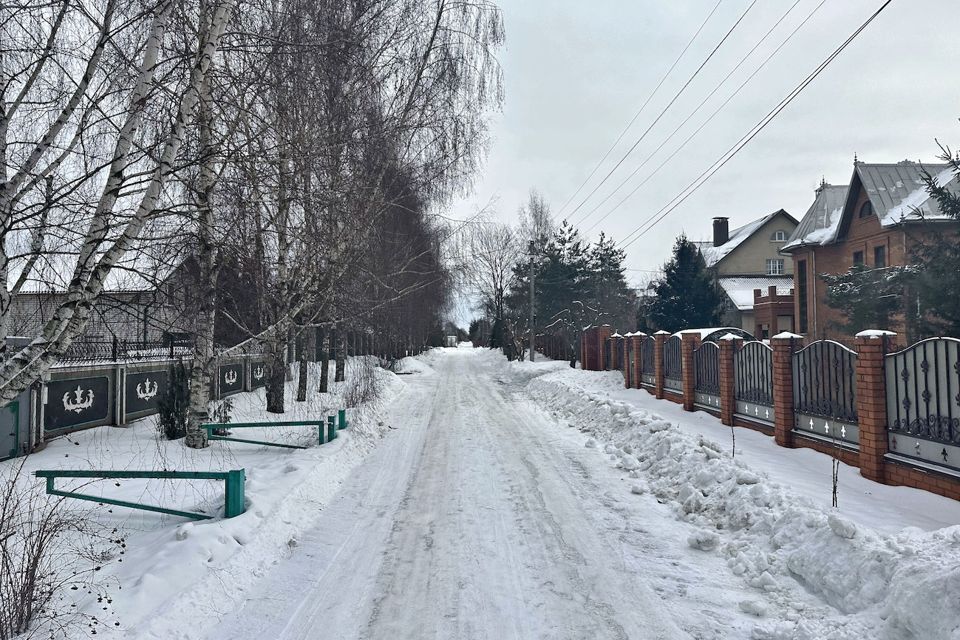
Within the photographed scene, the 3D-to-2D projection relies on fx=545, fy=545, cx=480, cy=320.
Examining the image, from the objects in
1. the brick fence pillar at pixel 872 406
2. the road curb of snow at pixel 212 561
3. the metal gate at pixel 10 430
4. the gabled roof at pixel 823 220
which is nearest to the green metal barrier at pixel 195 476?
the road curb of snow at pixel 212 561

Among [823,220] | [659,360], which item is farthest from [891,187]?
[659,360]

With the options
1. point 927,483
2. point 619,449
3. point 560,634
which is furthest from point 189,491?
point 927,483

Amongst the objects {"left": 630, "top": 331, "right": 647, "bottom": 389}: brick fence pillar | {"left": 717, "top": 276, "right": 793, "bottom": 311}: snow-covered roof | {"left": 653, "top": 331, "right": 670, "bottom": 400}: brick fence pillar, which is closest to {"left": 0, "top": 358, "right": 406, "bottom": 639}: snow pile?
{"left": 653, "top": 331, "right": 670, "bottom": 400}: brick fence pillar

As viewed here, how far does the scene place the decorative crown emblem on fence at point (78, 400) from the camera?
9.25m

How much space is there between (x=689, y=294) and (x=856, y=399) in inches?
757

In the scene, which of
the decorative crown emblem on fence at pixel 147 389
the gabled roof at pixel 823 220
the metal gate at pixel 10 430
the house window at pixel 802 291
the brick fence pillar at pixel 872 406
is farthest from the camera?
the house window at pixel 802 291

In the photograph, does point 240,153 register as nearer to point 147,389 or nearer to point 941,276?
point 147,389

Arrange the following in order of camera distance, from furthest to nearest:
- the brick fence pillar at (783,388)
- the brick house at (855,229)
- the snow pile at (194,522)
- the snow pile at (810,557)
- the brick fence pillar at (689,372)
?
the brick house at (855,229) < the brick fence pillar at (689,372) < the brick fence pillar at (783,388) < the snow pile at (194,522) < the snow pile at (810,557)

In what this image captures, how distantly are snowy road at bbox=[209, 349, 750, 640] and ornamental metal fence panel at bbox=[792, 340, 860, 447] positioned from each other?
289 cm

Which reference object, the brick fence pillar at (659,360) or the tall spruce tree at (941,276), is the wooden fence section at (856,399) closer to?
the brick fence pillar at (659,360)

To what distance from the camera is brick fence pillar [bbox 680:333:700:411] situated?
12883mm

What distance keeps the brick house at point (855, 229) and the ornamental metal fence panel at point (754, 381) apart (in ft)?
32.8

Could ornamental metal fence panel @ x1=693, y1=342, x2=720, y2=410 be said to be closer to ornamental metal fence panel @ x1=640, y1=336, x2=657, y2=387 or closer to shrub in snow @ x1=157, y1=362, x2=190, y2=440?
ornamental metal fence panel @ x1=640, y1=336, x2=657, y2=387

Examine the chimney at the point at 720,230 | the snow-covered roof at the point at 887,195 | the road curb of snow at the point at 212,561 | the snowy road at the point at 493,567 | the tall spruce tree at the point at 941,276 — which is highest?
the chimney at the point at 720,230
